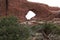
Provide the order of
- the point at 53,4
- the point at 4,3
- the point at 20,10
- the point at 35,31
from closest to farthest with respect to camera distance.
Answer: the point at 35,31, the point at 4,3, the point at 20,10, the point at 53,4

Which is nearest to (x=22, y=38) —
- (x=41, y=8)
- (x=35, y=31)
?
(x=35, y=31)

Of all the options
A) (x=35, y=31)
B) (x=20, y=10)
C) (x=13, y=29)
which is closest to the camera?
(x=13, y=29)

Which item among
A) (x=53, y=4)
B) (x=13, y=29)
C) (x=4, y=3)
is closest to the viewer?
(x=13, y=29)

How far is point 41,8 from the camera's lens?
1653 centimetres

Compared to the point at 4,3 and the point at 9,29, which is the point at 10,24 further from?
the point at 4,3

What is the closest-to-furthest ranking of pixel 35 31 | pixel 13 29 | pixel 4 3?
pixel 13 29 → pixel 35 31 → pixel 4 3

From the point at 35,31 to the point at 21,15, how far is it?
8.77 m

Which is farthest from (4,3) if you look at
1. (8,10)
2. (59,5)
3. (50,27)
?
(50,27)

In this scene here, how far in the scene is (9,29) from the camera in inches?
199

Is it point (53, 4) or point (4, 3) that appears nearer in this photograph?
point (4, 3)

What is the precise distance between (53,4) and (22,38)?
1215 centimetres

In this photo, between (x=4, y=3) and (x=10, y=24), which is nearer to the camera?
(x=10, y=24)

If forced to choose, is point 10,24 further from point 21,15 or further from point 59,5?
point 59,5

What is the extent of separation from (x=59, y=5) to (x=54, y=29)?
9.94 metres
